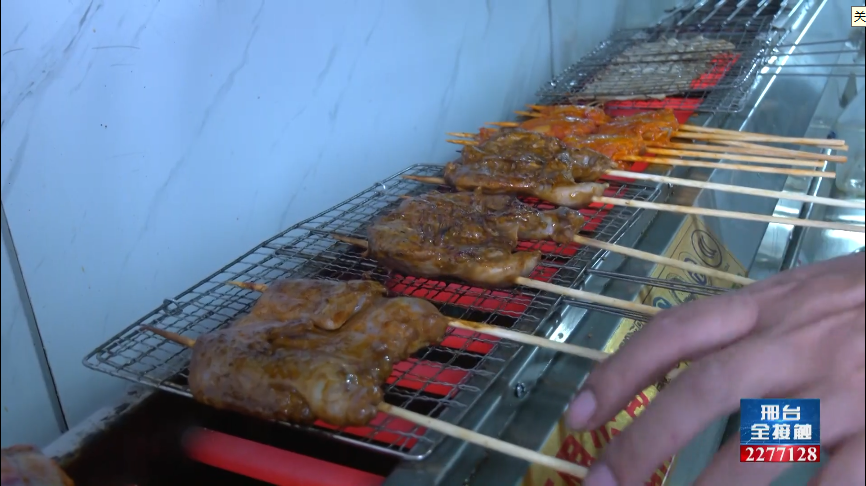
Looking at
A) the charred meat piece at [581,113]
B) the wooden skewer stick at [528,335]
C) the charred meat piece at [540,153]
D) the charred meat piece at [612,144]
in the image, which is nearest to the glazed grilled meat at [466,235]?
the wooden skewer stick at [528,335]

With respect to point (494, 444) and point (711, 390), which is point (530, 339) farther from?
point (711, 390)

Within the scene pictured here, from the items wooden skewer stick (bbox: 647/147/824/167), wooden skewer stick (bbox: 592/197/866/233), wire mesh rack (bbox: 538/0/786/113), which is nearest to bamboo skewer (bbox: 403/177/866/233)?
wooden skewer stick (bbox: 592/197/866/233)

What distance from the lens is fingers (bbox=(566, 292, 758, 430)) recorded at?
3.28 feet

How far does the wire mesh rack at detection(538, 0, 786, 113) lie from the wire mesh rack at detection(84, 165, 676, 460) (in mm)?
1580

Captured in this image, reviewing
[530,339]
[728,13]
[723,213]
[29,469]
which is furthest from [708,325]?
[728,13]

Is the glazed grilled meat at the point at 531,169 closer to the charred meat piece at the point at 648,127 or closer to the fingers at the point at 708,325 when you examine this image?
the charred meat piece at the point at 648,127

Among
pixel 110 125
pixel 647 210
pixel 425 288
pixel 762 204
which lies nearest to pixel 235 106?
pixel 110 125

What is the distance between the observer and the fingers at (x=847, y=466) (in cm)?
81

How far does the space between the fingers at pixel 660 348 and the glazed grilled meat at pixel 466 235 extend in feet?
3.76

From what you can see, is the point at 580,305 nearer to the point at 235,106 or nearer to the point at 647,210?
the point at 647,210

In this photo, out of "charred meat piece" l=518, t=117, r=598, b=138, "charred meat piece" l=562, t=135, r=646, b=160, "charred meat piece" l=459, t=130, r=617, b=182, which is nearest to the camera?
"charred meat piece" l=459, t=130, r=617, b=182

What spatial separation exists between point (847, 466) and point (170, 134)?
7.89 ft

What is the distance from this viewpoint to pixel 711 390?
971 mm

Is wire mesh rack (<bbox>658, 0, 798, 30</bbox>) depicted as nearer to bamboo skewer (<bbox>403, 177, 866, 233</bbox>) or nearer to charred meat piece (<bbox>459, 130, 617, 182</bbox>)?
charred meat piece (<bbox>459, 130, 617, 182</bbox>)
